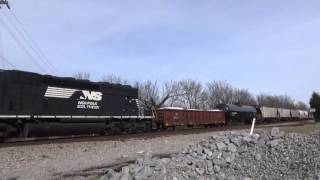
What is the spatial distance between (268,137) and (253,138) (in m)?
0.37

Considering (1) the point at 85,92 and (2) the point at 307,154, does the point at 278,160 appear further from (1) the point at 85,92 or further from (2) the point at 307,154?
(1) the point at 85,92

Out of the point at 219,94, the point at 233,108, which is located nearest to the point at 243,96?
the point at 219,94

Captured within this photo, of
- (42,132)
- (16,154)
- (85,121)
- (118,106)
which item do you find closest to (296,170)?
(16,154)

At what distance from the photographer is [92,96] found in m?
30.2

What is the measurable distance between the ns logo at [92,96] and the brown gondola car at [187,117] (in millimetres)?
11253

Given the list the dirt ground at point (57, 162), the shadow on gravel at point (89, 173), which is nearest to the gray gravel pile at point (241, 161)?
the shadow on gravel at point (89, 173)

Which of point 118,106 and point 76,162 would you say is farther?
point 118,106

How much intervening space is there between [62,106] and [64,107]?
161 mm

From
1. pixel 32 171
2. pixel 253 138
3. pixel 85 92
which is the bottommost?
pixel 32 171

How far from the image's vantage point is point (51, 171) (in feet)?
39.1

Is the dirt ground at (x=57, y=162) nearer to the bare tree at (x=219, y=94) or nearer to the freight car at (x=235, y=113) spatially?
the freight car at (x=235, y=113)

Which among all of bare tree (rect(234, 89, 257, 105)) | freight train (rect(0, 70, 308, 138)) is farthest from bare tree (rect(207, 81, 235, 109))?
freight train (rect(0, 70, 308, 138))

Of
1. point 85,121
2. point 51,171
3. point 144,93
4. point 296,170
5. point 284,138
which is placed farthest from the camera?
point 144,93

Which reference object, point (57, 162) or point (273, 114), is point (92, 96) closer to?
point (57, 162)
